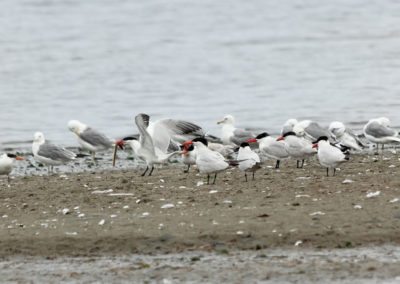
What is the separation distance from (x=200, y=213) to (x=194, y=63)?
70.5ft

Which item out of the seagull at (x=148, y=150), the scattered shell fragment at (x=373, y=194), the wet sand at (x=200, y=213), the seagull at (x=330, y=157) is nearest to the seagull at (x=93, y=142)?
the seagull at (x=148, y=150)

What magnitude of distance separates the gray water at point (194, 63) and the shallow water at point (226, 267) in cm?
1044

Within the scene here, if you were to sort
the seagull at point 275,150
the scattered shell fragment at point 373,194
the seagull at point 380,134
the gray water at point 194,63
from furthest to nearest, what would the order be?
the gray water at point 194,63 → the seagull at point 380,134 → the seagull at point 275,150 → the scattered shell fragment at point 373,194

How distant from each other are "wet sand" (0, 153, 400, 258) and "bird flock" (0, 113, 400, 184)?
0.90 feet

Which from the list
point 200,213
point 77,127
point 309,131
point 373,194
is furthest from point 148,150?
point 373,194

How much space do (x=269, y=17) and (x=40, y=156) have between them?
2778 cm

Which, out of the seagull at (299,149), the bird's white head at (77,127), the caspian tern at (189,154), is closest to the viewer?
the seagull at (299,149)

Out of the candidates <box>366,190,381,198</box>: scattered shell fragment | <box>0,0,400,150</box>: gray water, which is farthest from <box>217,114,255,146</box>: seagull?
<box>366,190,381,198</box>: scattered shell fragment

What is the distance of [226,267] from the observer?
29.7 feet

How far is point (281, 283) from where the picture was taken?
8.48m

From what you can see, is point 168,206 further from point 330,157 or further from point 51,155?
point 51,155

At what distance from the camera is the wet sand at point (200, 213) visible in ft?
32.3

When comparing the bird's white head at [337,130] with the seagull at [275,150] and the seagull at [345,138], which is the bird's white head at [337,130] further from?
the seagull at [275,150]

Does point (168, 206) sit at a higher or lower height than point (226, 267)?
higher
